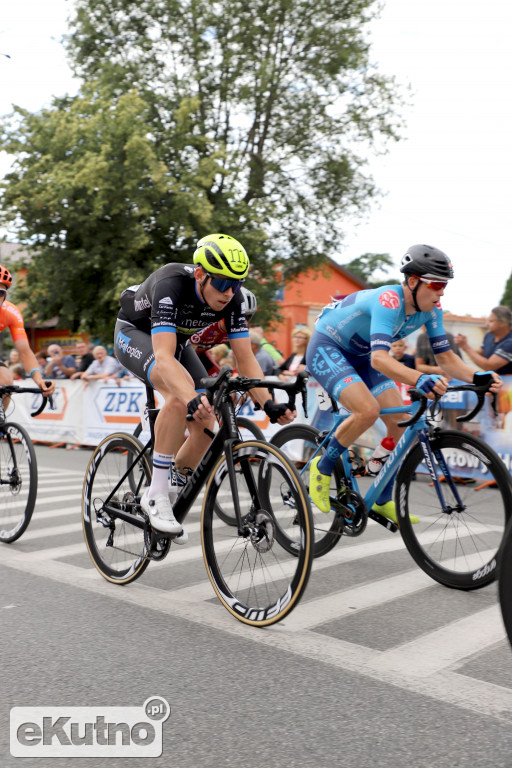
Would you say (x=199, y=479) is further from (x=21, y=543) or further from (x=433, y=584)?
(x=21, y=543)

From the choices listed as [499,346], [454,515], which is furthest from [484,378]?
[499,346]

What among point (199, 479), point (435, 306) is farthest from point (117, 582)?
point (435, 306)

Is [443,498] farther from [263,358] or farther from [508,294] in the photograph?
[508,294]

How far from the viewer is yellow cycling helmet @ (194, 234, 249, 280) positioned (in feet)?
13.6

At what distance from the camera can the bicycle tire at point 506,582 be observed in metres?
2.68

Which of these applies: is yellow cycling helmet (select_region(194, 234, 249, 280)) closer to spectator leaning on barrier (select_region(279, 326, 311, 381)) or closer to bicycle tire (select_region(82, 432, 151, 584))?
bicycle tire (select_region(82, 432, 151, 584))

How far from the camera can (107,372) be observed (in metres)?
14.5

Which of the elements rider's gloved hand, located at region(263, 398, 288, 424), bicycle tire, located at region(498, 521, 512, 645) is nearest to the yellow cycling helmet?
rider's gloved hand, located at region(263, 398, 288, 424)

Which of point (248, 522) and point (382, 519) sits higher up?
point (248, 522)

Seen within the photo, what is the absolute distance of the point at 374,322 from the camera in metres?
4.86

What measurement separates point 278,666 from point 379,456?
2.03 metres

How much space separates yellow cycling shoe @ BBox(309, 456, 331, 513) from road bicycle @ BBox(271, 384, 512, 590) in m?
0.14

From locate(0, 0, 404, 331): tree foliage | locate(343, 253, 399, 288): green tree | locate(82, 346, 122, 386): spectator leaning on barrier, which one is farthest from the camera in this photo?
locate(343, 253, 399, 288): green tree

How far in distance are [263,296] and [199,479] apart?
2400 centimetres
